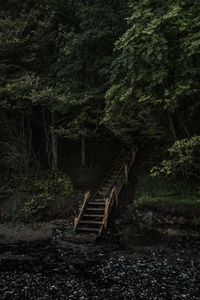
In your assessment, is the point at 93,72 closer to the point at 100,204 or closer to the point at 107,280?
the point at 100,204

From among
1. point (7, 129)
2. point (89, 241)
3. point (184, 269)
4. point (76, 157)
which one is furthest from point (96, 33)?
point (184, 269)

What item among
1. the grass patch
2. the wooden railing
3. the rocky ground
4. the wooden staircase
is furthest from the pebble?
the wooden railing

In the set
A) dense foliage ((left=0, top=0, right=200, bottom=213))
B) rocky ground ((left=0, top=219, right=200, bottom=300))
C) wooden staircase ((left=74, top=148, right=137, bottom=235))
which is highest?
dense foliage ((left=0, top=0, right=200, bottom=213))

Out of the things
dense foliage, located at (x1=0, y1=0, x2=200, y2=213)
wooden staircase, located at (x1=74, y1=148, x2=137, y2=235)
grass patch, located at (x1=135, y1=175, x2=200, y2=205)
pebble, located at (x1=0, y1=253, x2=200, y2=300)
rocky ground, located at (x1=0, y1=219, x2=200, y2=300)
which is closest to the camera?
pebble, located at (x1=0, y1=253, x2=200, y2=300)

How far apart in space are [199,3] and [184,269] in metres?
10.8

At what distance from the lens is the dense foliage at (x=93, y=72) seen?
41.8ft

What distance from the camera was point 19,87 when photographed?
1709 centimetres

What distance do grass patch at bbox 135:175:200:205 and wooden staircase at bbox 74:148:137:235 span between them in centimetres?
151

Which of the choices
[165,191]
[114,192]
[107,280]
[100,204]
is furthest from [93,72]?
[107,280]

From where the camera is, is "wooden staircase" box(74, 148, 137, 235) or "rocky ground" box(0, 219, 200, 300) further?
"wooden staircase" box(74, 148, 137, 235)

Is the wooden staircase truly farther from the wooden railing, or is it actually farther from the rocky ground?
the rocky ground

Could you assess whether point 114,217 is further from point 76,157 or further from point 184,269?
point 76,157

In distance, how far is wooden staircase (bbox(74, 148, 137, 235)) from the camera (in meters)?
14.7

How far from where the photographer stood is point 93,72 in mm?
19234
